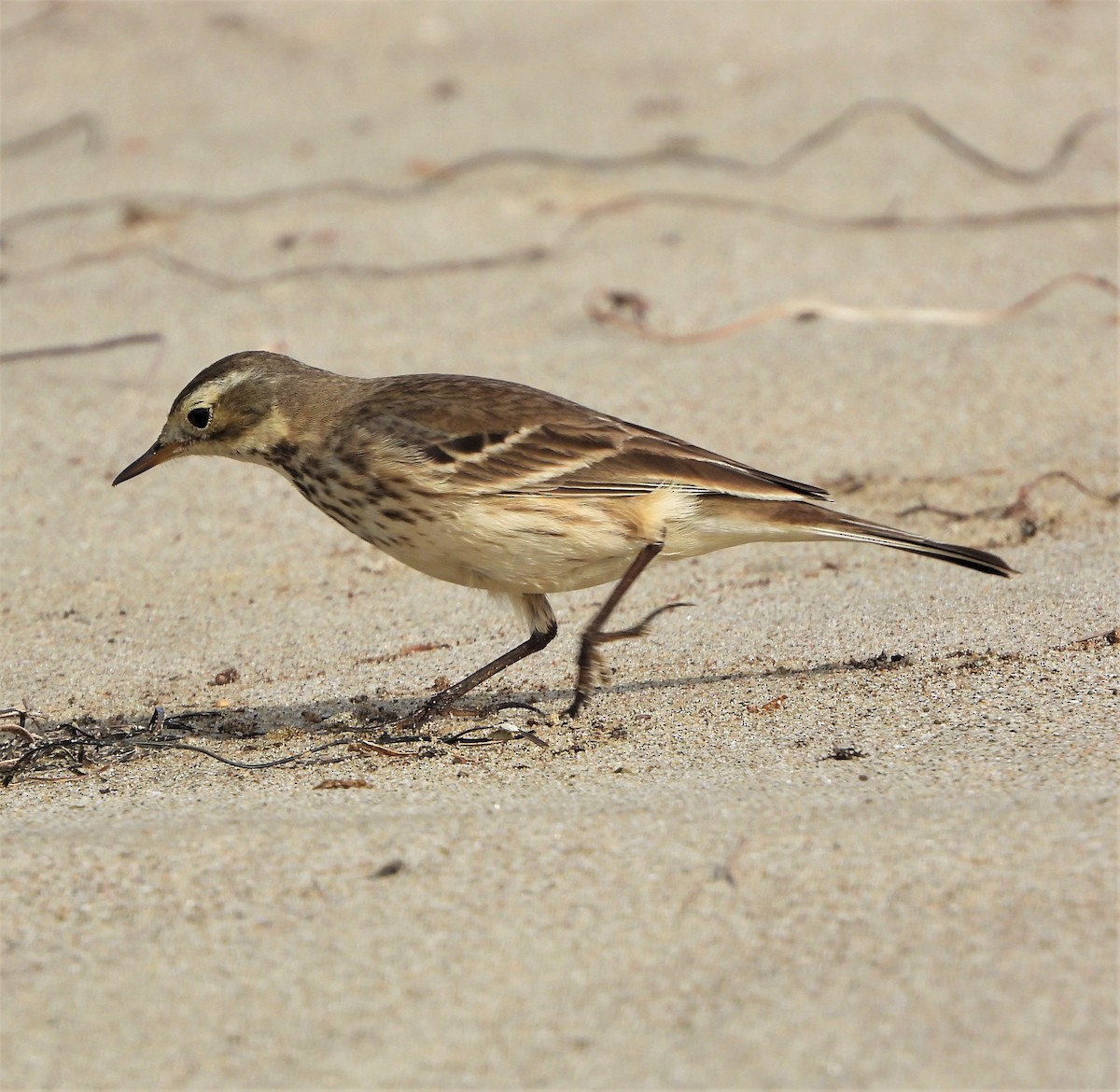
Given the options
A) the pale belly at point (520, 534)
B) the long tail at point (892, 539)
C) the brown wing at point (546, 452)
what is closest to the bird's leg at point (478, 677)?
the pale belly at point (520, 534)

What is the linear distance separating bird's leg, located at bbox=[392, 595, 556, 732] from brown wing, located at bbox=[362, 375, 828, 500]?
0.50 m

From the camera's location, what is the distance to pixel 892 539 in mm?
4566

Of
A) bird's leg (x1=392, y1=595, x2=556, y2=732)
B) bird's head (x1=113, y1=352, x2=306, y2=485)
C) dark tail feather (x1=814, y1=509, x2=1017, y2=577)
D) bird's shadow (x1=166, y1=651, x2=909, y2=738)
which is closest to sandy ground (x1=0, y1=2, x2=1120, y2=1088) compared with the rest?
bird's shadow (x1=166, y1=651, x2=909, y2=738)

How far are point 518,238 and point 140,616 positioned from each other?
162 inches

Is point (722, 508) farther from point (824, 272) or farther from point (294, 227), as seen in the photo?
point (294, 227)

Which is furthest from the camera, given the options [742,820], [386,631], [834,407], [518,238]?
[518,238]

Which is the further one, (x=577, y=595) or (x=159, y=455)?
(x=577, y=595)

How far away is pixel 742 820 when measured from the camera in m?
3.47

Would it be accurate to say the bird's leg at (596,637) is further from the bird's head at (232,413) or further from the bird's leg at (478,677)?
the bird's head at (232,413)

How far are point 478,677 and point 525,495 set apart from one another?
1.96 ft

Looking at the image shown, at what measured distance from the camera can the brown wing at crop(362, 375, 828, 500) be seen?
4578 millimetres

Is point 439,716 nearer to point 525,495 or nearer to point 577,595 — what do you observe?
point 525,495

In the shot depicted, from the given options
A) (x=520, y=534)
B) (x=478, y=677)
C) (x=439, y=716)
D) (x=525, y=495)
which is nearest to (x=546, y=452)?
(x=525, y=495)

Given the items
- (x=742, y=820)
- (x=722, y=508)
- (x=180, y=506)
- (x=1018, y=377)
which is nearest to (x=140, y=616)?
(x=180, y=506)
